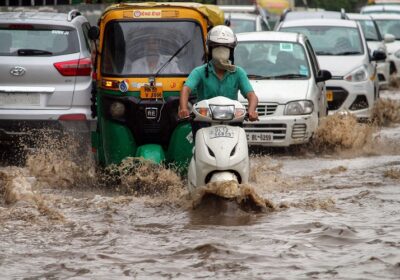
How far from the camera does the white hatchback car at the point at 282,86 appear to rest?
16.5 meters

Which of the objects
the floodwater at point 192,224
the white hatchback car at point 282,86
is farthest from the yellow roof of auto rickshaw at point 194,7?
the white hatchback car at point 282,86

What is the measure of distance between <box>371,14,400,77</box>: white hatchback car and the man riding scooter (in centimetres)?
1899

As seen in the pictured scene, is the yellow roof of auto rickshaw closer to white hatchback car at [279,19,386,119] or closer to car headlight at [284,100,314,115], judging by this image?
car headlight at [284,100,314,115]

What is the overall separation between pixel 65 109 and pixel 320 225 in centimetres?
481

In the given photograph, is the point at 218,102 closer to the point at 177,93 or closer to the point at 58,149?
the point at 177,93

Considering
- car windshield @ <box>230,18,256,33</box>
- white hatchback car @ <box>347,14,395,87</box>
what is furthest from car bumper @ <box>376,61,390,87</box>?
car windshield @ <box>230,18,256,33</box>

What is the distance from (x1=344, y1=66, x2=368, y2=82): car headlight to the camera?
1984 cm

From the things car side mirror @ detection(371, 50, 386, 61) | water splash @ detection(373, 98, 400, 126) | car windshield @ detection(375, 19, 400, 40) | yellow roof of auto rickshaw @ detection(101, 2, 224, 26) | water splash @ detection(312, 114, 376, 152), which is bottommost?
water splash @ detection(373, 98, 400, 126)

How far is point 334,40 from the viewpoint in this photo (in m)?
21.2

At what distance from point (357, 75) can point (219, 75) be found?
352 inches

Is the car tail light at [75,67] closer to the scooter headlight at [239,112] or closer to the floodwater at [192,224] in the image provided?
the floodwater at [192,224]

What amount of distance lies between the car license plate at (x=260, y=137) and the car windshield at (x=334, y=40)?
4662 millimetres

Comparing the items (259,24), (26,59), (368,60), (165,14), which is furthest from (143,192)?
(259,24)

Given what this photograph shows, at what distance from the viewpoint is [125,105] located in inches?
505
